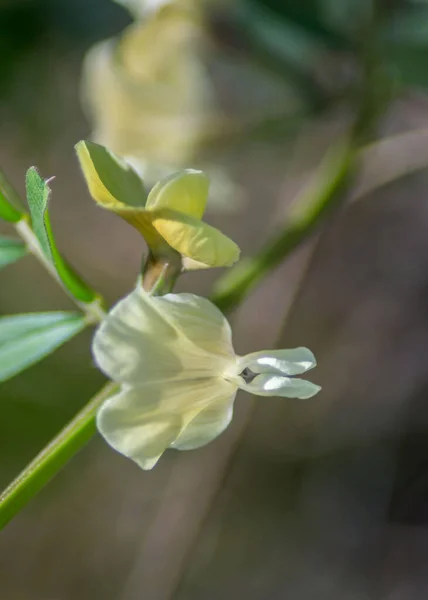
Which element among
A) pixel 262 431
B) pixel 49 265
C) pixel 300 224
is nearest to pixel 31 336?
pixel 49 265

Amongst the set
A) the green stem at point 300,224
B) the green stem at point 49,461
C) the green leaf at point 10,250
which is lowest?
the green stem at point 300,224

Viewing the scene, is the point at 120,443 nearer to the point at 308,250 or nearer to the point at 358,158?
the point at 358,158

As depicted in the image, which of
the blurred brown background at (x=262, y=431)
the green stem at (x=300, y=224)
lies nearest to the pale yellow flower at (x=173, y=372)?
the green stem at (x=300, y=224)

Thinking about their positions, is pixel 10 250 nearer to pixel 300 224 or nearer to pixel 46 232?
pixel 46 232

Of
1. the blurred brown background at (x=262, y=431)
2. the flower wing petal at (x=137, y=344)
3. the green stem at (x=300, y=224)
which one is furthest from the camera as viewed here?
the blurred brown background at (x=262, y=431)

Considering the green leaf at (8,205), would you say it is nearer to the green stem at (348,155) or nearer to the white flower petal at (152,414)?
the white flower petal at (152,414)

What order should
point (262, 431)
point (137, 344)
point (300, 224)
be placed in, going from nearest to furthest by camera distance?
point (137, 344)
point (300, 224)
point (262, 431)

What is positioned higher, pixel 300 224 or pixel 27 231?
pixel 27 231

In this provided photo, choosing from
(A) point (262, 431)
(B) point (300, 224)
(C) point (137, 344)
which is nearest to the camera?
(C) point (137, 344)
